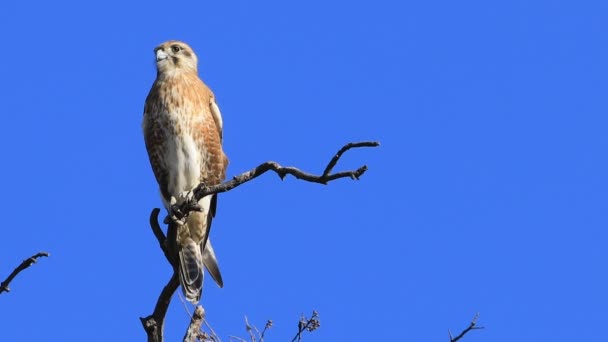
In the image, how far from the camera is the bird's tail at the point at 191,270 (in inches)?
197

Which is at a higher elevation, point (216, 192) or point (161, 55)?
point (161, 55)

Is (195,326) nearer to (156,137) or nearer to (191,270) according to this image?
(191,270)

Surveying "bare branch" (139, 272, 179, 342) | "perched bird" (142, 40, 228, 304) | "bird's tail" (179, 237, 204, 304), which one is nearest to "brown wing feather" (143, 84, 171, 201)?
"perched bird" (142, 40, 228, 304)

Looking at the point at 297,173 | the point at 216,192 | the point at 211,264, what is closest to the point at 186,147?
the point at 211,264

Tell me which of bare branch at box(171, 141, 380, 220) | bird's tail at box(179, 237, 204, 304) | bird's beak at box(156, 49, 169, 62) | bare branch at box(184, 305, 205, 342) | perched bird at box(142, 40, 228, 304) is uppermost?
bird's beak at box(156, 49, 169, 62)

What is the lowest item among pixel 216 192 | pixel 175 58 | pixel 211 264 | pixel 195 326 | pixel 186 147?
pixel 195 326

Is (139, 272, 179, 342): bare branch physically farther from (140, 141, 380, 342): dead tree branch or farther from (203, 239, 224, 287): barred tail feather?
(203, 239, 224, 287): barred tail feather

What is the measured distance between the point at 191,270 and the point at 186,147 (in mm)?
748

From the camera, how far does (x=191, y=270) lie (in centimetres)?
524

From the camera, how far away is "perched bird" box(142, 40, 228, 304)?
5.62 m

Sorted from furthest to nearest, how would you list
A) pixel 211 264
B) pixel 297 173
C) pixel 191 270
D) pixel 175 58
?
pixel 175 58, pixel 211 264, pixel 191 270, pixel 297 173

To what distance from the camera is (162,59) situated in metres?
6.07

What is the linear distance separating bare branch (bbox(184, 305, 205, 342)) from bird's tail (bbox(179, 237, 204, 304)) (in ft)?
2.20

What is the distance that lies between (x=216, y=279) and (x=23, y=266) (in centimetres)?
265
